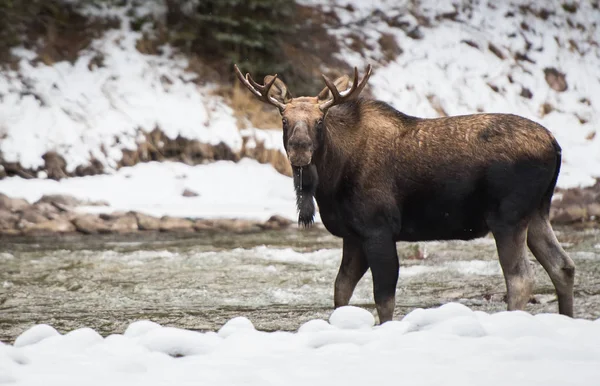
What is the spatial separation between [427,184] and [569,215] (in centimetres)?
859

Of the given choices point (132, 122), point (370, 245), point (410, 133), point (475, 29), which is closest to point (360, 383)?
point (370, 245)

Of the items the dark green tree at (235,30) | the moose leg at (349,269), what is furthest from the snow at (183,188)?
the moose leg at (349,269)

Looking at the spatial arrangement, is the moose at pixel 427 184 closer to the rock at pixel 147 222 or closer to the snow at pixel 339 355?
the snow at pixel 339 355

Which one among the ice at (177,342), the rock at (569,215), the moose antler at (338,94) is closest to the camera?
the ice at (177,342)

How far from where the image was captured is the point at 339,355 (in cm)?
459

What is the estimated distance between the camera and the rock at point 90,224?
13836 mm

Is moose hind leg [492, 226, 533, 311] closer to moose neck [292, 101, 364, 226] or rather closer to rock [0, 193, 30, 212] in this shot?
moose neck [292, 101, 364, 226]

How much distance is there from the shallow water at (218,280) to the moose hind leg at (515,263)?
0.80 meters

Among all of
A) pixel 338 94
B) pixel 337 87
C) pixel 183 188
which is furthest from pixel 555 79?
pixel 338 94

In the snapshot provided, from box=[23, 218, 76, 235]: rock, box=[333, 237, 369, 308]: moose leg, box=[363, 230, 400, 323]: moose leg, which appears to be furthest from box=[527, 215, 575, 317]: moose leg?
box=[23, 218, 76, 235]: rock

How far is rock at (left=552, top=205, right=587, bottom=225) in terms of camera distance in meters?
15.0

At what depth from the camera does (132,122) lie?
17.1 metres

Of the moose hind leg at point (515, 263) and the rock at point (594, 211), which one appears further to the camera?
the rock at point (594, 211)

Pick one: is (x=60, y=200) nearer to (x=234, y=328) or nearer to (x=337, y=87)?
(x=337, y=87)
